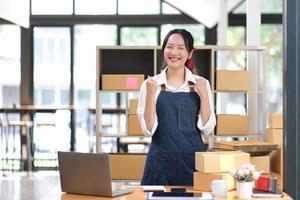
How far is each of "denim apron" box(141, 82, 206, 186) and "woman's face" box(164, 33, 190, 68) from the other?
0.67 feet

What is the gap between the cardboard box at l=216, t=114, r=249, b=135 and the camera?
5.26 meters

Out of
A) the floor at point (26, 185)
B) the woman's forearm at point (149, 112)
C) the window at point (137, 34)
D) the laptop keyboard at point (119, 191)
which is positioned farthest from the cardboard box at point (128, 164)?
the window at point (137, 34)

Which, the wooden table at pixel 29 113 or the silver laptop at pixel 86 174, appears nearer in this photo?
the silver laptop at pixel 86 174

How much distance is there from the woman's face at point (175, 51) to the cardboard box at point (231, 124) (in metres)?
2.60

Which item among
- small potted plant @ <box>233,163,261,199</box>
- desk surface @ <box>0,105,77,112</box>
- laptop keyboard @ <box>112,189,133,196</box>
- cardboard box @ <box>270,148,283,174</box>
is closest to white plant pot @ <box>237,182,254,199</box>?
small potted plant @ <box>233,163,261,199</box>

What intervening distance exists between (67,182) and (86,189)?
0.11 meters

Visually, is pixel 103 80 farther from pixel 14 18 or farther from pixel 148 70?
pixel 14 18

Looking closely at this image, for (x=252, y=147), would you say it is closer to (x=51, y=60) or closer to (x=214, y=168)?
(x=214, y=168)

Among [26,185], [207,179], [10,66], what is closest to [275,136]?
[207,179]

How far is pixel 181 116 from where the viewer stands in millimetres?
2775

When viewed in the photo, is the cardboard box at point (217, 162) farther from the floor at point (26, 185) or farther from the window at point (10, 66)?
the window at point (10, 66)

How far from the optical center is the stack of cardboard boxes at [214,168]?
238 cm

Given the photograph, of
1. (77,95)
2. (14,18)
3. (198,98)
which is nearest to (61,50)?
(77,95)

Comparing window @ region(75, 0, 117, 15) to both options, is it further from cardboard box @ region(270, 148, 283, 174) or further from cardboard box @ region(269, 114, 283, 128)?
cardboard box @ region(270, 148, 283, 174)
